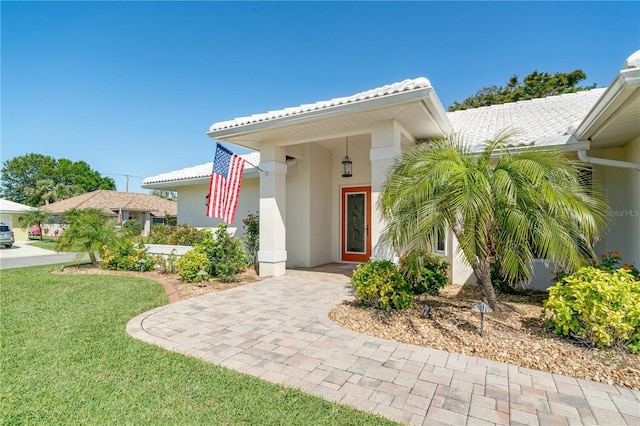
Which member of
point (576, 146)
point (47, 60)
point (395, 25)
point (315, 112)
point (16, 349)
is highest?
point (395, 25)

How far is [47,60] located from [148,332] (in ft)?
34.4

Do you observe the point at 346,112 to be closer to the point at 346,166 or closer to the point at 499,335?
the point at 346,166

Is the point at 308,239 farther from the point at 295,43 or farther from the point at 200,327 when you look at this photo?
→ the point at 295,43

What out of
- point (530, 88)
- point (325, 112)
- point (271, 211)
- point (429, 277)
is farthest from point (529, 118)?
point (530, 88)

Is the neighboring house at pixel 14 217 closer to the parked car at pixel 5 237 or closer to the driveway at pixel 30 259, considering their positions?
the parked car at pixel 5 237

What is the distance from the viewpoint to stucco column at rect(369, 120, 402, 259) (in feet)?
23.3

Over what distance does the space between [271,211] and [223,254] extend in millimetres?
1919

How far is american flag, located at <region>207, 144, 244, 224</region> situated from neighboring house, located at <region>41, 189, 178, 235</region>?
93.4 feet

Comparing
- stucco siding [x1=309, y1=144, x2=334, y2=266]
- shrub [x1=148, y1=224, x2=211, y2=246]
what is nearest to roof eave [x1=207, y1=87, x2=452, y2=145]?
stucco siding [x1=309, y1=144, x2=334, y2=266]

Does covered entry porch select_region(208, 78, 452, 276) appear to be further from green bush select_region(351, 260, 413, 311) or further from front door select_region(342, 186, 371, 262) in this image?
green bush select_region(351, 260, 413, 311)

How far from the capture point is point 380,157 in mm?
7238

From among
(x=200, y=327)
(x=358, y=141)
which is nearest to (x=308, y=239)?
(x=358, y=141)

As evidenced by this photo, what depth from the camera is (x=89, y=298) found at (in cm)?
714

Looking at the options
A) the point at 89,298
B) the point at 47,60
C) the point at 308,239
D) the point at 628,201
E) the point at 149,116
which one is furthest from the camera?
the point at 149,116
